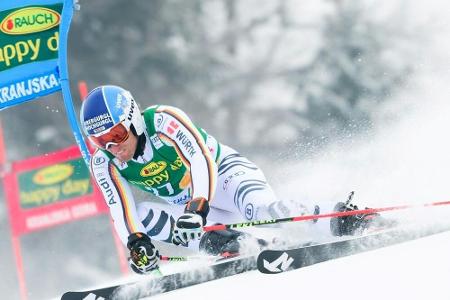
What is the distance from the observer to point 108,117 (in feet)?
12.2

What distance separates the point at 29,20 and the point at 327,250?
270 cm

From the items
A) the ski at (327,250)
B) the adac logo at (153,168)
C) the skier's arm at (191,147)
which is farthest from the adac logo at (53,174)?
the ski at (327,250)

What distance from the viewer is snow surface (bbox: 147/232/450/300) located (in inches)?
94.6

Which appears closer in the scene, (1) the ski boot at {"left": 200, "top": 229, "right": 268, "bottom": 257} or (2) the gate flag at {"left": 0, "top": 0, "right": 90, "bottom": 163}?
(1) the ski boot at {"left": 200, "top": 229, "right": 268, "bottom": 257}

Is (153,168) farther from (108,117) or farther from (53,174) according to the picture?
(53,174)

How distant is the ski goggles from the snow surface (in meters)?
0.86

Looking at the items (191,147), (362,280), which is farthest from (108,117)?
(362,280)

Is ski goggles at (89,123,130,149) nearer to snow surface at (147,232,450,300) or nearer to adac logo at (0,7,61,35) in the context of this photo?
snow surface at (147,232,450,300)

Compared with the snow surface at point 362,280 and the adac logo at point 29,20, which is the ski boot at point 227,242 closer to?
the snow surface at point 362,280

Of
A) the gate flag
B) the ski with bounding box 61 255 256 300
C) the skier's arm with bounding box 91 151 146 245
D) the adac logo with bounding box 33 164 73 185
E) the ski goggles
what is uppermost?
the gate flag

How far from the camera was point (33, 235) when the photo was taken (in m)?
11.9

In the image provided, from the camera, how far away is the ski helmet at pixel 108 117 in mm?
3707

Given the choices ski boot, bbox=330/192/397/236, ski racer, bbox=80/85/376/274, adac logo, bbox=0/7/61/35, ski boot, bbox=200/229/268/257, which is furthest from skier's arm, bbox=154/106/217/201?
adac logo, bbox=0/7/61/35

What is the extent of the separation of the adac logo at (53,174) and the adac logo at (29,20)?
329cm
